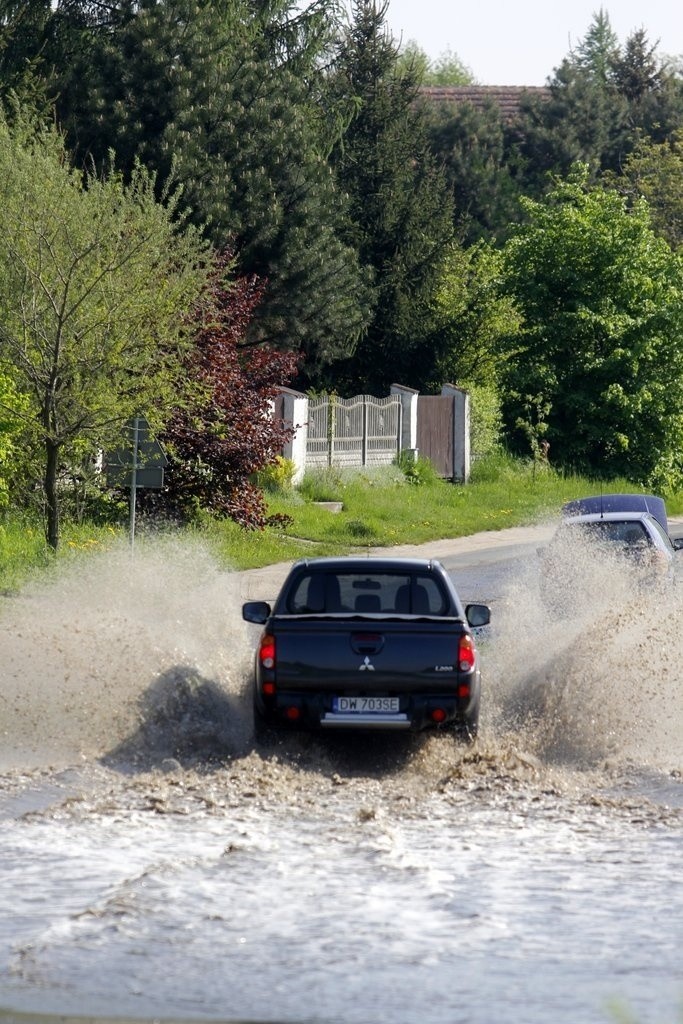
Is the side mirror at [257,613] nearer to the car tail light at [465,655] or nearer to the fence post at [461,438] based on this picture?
the car tail light at [465,655]

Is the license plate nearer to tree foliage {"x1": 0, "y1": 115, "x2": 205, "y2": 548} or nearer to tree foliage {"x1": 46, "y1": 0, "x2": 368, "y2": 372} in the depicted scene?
tree foliage {"x1": 0, "y1": 115, "x2": 205, "y2": 548}

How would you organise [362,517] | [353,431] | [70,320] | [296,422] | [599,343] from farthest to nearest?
[599,343] < [353,431] < [296,422] < [362,517] < [70,320]

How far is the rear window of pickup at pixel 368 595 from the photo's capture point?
12.4 metres

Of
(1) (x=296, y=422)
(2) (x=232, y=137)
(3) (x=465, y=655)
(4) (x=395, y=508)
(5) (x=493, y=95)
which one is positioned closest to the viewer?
(3) (x=465, y=655)

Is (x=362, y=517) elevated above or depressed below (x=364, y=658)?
below

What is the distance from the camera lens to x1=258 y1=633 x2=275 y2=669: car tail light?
11.7m

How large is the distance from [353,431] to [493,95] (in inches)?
2188

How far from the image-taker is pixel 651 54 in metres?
89.8

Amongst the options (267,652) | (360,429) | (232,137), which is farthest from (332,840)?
(232,137)

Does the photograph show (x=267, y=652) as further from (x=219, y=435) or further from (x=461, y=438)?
(x=461, y=438)

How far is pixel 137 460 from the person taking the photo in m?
23.4

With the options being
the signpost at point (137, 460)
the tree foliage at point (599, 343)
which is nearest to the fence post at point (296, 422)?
the tree foliage at point (599, 343)

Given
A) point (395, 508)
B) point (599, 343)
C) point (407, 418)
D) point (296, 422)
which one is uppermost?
point (599, 343)

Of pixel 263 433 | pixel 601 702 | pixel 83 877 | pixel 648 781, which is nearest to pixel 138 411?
pixel 263 433
